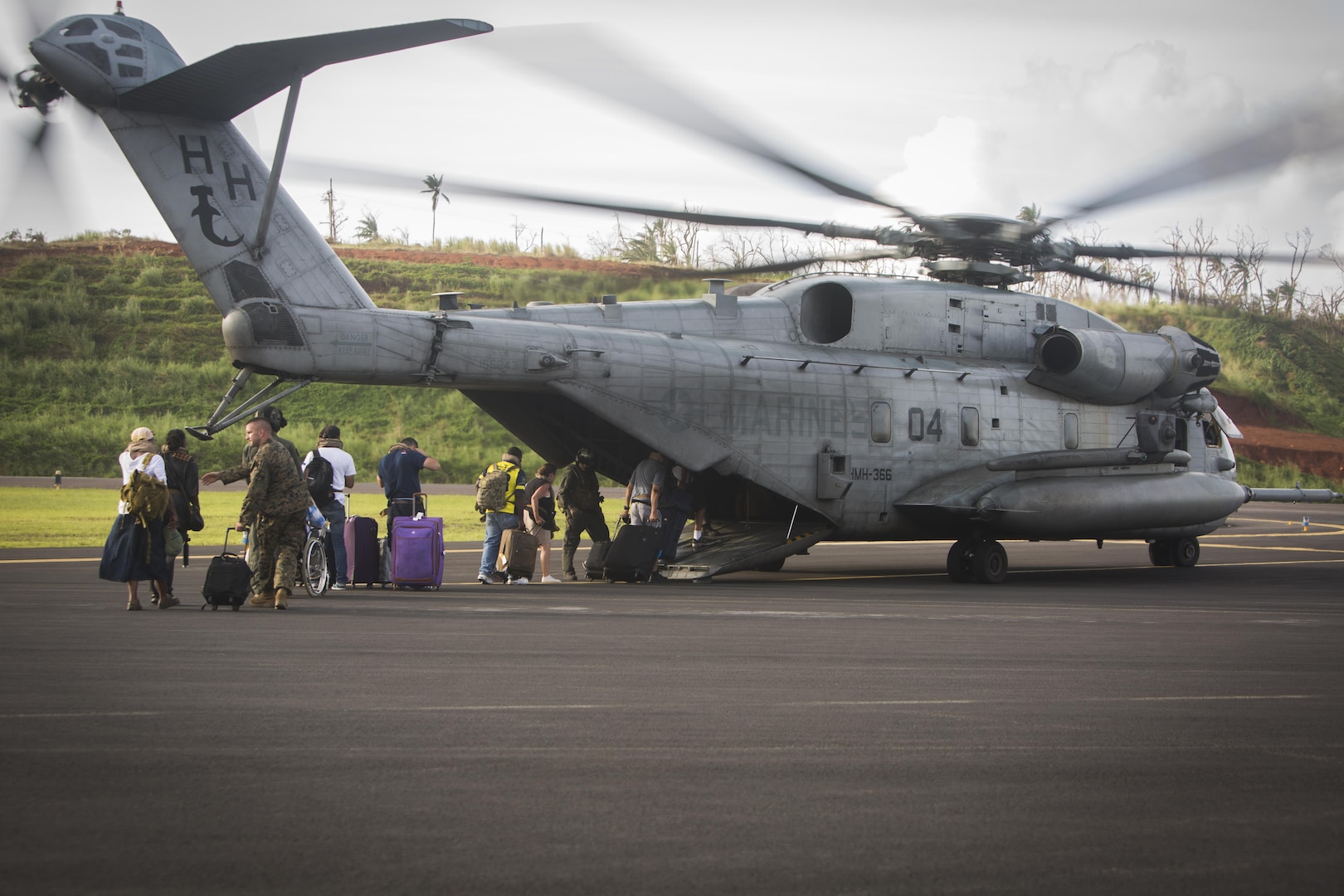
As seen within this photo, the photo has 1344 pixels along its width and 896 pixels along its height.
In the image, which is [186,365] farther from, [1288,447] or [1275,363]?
[1275,363]

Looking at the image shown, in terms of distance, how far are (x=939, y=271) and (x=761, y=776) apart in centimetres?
1566

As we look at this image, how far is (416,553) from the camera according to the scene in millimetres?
15492

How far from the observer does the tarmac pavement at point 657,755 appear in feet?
14.2

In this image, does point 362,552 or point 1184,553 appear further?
point 1184,553

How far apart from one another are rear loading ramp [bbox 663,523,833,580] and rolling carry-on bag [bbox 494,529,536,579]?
6.76ft

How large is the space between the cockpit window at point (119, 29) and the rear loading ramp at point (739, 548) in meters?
9.69

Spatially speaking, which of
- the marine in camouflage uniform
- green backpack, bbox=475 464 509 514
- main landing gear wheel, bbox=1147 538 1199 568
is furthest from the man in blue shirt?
main landing gear wheel, bbox=1147 538 1199 568

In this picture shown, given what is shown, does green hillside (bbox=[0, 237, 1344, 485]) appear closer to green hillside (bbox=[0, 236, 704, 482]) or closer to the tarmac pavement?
green hillside (bbox=[0, 236, 704, 482])

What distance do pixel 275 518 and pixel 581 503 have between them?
5.40 m

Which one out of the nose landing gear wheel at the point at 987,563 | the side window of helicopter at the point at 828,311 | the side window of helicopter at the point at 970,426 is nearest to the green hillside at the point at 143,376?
the side window of helicopter at the point at 828,311

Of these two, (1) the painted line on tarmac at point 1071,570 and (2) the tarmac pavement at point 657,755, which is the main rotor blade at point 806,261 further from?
(2) the tarmac pavement at point 657,755

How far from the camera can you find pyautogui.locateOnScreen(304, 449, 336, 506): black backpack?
15.1 m

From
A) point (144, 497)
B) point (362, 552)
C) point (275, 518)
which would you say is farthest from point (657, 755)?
point (362, 552)

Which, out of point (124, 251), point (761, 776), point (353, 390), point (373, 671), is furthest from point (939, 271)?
point (124, 251)
